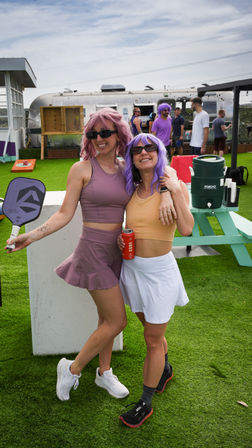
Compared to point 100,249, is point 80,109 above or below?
above

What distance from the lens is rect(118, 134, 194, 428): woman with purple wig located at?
84.7 inches

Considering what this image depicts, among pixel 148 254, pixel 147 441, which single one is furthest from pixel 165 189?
pixel 147 441

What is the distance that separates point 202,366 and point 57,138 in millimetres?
15489

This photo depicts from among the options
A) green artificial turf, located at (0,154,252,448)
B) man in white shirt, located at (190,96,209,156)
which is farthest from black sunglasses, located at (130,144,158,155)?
man in white shirt, located at (190,96,209,156)

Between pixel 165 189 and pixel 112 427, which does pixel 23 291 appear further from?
pixel 165 189

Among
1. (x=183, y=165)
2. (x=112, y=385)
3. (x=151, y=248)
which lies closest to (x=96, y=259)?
(x=151, y=248)

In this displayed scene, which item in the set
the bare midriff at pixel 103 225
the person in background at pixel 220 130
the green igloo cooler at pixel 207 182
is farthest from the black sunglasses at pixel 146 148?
the person in background at pixel 220 130

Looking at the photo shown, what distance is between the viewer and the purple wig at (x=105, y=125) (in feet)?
7.29

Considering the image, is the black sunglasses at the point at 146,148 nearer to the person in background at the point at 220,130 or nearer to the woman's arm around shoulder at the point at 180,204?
the woman's arm around shoulder at the point at 180,204

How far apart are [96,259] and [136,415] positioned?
931mm

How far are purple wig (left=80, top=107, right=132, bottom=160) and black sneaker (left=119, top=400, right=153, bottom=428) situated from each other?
1.45m

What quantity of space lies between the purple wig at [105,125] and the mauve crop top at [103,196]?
3.7 inches

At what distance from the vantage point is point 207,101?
18.2 m

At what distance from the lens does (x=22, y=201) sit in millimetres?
2131
